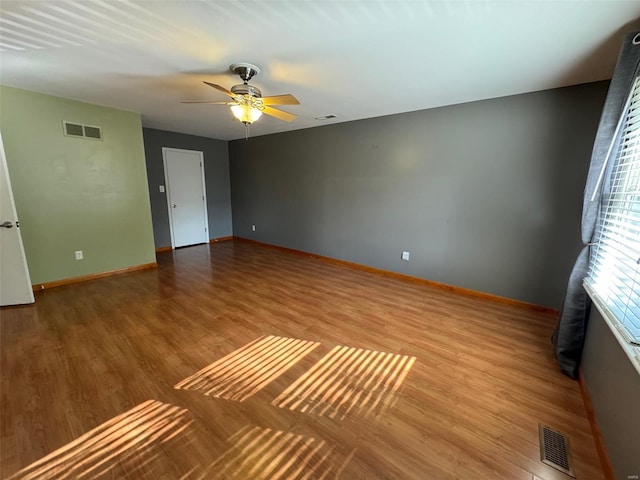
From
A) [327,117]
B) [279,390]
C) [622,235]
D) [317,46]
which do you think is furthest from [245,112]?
[622,235]

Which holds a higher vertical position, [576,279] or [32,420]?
[576,279]

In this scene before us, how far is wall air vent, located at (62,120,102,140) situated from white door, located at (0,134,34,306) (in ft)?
2.51

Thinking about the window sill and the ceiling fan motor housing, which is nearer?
the window sill

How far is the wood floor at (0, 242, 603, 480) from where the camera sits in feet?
4.26

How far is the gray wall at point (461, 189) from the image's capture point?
261 centimetres

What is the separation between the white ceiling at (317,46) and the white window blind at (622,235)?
2.33 ft

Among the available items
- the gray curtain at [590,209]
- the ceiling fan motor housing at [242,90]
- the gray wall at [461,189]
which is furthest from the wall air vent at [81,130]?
the gray curtain at [590,209]

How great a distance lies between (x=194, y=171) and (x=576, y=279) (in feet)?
19.9

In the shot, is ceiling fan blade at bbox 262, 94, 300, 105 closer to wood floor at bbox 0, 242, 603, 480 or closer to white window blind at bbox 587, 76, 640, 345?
wood floor at bbox 0, 242, 603, 480

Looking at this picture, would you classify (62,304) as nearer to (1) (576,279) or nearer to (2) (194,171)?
(2) (194,171)

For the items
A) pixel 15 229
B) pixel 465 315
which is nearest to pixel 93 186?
pixel 15 229

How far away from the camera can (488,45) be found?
1878 millimetres

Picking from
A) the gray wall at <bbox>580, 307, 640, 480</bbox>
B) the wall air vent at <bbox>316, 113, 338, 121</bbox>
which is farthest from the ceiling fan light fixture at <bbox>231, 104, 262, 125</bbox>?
the gray wall at <bbox>580, 307, 640, 480</bbox>

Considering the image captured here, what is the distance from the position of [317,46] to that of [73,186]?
3586mm
